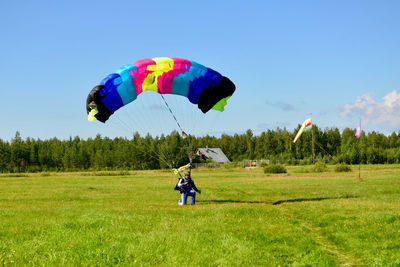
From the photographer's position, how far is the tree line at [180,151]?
10912 cm

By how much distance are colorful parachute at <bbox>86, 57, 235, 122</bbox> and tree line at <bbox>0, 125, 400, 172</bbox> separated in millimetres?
69197

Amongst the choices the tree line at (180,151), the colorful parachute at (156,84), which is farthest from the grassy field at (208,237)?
the tree line at (180,151)

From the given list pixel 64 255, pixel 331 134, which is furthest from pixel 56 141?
pixel 64 255

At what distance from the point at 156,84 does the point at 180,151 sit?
72.4 m

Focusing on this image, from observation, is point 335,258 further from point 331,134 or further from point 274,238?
point 331,134

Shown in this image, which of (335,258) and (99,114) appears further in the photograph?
(99,114)

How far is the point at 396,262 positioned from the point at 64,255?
29.1 ft

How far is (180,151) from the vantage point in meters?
92.7

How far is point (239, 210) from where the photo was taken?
722 inches

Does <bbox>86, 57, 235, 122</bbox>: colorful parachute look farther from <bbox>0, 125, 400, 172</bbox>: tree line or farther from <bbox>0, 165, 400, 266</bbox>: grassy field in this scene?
<bbox>0, 125, 400, 172</bbox>: tree line

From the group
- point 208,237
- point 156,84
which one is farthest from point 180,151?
point 208,237

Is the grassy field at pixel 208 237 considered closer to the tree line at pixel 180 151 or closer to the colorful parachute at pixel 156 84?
the colorful parachute at pixel 156 84

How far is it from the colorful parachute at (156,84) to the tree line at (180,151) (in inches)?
2724

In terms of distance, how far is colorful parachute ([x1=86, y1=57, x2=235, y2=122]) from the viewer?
19844mm
